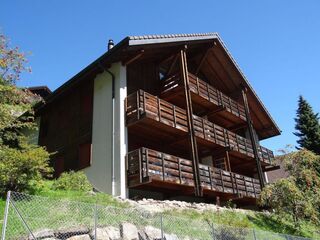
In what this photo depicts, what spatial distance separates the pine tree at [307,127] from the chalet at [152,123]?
9.15 metres

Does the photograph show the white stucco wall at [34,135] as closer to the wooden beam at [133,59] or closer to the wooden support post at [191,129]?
the wooden beam at [133,59]

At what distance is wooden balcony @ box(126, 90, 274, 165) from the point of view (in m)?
18.2

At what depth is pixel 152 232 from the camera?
11.4m

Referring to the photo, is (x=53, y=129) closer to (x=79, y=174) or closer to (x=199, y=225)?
(x=79, y=174)

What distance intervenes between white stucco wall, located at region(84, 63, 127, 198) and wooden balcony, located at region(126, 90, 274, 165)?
660 millimetres

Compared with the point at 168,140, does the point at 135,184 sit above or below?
below

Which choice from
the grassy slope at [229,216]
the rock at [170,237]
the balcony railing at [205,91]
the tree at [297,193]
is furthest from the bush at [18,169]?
the tree at [297,193]

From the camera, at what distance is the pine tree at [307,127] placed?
3431 centimetres

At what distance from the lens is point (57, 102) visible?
80.3 feet

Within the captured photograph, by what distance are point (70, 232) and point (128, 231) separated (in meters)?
1.85

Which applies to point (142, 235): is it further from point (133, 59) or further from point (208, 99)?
point (208, 99)

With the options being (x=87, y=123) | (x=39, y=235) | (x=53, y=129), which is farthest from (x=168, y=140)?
(x=39, y=235)

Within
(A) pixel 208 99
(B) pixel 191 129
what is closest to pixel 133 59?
(B) pixel 191 129

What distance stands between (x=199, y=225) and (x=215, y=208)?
4768mm
